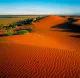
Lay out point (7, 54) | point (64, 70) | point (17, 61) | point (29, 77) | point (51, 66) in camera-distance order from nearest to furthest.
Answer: point (29, 77), point (64, 70), point (51, 66), point (17, 61), point (7, 54)

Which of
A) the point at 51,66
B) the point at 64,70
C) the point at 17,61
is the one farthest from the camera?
the point at 17,61

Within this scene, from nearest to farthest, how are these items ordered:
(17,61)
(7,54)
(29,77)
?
(29,77)
(17,61)
(7,54)

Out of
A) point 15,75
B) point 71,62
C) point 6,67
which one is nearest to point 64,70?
point 71,62

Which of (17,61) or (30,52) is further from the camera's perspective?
Answer: (30,52)

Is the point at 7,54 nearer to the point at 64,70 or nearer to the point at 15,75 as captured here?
the point at 15,75

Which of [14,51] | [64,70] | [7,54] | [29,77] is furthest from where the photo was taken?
[14,51]

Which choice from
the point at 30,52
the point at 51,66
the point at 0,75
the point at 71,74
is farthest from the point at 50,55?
the point at 0,75

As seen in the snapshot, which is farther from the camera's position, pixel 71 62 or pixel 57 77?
pixel 71 62

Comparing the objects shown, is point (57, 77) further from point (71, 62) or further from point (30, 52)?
point (30, 52)
